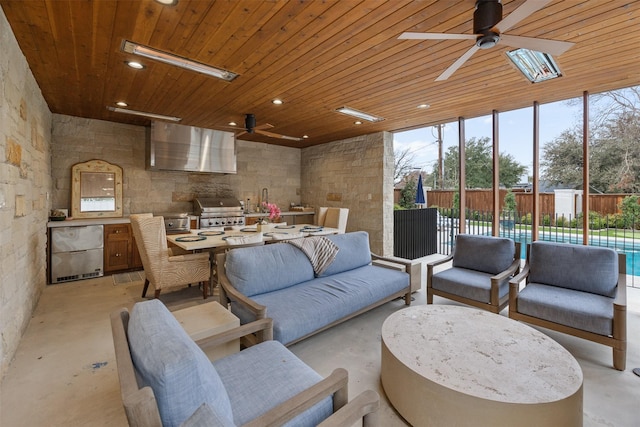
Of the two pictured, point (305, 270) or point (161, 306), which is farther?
point (305, 270)

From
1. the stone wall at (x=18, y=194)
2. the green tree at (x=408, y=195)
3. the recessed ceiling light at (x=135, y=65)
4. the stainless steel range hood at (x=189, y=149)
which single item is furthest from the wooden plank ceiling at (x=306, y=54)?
the green tree at (x=408, y=195)

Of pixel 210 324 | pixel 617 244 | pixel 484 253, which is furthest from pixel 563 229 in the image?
pixel 210 324

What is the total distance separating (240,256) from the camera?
2438 millimetres

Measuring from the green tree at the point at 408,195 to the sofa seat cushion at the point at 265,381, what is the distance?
6.37 metres

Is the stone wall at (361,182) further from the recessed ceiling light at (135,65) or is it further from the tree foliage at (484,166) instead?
the recessed ceiling light at (135,65)

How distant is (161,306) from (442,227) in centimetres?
559

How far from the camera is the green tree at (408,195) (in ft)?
24.1

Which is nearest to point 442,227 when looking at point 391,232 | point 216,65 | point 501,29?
point 391,232

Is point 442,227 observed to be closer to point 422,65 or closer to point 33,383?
point 422,65

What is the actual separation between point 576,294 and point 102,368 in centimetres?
392

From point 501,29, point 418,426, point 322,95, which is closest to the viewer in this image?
point 418,426

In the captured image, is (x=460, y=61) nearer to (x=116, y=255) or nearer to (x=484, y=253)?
(x=484, y=253)

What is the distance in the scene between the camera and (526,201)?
4582 millimetres

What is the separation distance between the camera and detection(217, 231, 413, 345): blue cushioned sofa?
214 centimetres
